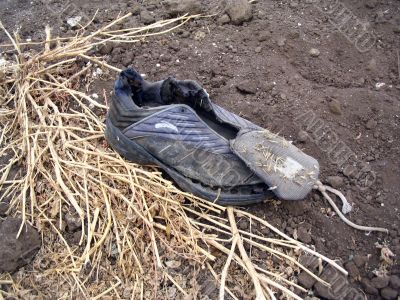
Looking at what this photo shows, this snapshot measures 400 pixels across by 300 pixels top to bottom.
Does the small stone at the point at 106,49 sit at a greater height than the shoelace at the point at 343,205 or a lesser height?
lesser

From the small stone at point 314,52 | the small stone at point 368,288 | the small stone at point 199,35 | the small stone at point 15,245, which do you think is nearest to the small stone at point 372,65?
the small stone at point 314,52

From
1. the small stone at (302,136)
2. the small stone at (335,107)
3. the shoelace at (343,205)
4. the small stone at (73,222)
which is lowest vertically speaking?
the small stone at (73,222)

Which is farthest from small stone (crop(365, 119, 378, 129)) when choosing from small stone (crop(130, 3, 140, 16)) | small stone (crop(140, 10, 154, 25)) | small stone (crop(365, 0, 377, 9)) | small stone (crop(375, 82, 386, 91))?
small stone (crop(130, 3, 140, 16))

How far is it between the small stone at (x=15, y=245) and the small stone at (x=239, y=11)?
4.23 feet

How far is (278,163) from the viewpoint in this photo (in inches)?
57.6

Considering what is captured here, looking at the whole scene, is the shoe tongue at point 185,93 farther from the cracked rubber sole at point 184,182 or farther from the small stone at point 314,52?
the small stone at point 314,52

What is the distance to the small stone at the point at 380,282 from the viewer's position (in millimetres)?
1366

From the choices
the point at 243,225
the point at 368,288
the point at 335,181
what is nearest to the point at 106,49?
the point at 243,225

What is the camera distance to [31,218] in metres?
1.54

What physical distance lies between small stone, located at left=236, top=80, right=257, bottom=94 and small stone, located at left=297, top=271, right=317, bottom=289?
77 centimetres

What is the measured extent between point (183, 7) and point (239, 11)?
267 millimetres

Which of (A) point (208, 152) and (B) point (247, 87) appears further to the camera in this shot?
(B) point (247, 87)

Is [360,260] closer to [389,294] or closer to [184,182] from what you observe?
[389,294]

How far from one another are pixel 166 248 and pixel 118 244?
6.0 inches
